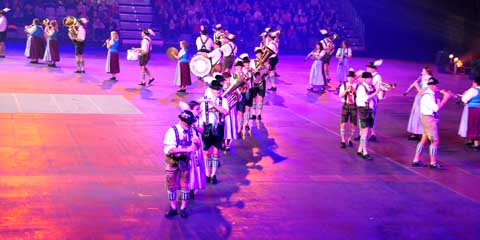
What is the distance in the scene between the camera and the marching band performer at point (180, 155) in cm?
1034

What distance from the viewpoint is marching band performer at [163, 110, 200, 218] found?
33.9 ft

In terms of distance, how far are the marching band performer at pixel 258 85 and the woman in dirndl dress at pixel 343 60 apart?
7.00 metres

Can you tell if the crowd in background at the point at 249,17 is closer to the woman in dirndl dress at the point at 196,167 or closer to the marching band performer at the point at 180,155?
the woman in dirndl dress at the point at 196,167

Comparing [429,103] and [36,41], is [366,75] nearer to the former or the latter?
[429,103]

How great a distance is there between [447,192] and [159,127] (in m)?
7.12

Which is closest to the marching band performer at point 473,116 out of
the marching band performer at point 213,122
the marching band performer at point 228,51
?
the marching band performer at point 213,122

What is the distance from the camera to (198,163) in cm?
1096

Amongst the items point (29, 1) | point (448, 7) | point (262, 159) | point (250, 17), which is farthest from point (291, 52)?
point (262, 159)

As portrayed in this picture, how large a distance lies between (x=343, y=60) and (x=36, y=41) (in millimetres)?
11452

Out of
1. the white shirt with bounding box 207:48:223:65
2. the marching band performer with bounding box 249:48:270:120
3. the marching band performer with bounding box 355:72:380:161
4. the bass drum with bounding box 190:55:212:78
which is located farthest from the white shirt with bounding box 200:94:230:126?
the white shirt with bounding box 207:48:223:65

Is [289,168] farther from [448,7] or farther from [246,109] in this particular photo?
[448,7]

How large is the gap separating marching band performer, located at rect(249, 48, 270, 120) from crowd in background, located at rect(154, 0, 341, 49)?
1943 centimetres

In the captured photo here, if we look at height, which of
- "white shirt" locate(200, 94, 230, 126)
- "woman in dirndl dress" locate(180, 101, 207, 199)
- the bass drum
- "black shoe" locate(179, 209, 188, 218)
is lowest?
"black shoe" locate(179, 209, 188, 218)

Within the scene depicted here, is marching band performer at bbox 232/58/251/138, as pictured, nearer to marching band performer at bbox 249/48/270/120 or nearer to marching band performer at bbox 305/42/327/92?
marching band performer at bbox 249/48/270/120
